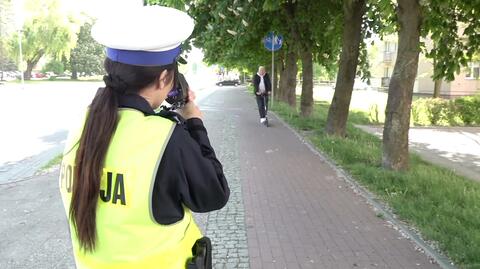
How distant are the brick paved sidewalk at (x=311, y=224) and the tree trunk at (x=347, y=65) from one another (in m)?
3.62

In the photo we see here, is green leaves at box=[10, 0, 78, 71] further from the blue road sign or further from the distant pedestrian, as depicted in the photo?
the distant pedestrian

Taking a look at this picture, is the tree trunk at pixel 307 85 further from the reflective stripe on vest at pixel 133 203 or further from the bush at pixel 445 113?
the reflective stripe on vest at pixel 133 203

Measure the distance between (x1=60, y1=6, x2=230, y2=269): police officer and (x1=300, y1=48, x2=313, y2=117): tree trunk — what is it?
15.7 m

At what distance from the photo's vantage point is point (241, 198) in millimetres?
7000

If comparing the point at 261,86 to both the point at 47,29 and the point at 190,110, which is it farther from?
the point at 47,29

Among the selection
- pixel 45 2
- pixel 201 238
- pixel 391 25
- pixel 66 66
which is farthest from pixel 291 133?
pixel 66 66

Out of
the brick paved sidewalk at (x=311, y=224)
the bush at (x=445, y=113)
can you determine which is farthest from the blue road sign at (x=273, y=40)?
the brick paved sidewalk at (x=311, y=224)

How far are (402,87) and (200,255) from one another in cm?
725

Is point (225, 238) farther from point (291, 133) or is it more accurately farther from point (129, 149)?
point (291, 133)

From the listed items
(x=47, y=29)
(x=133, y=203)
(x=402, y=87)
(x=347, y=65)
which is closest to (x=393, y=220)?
(x=402, y=87)

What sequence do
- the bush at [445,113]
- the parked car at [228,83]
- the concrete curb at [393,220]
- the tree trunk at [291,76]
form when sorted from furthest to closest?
the parked car at [228,83]
the tree trunk at [291,76]
the bush at [445,113]
the concrete curb at [393,220]

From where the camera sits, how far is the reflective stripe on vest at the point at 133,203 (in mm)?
1622

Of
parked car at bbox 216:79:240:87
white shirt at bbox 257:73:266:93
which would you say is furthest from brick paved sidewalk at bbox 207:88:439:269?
parked car at bbox 216:79:240:87

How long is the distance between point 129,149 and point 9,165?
8772 mm
